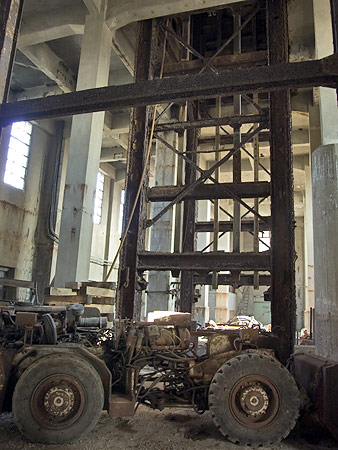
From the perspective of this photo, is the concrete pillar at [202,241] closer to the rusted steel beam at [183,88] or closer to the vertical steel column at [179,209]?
the vertical steel column at [179,209]

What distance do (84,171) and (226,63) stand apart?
390cm

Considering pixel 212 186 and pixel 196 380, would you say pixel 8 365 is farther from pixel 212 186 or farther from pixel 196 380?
pixel 212 186

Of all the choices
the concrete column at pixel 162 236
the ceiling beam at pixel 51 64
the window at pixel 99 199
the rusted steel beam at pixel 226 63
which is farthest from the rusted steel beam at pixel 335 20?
the window at pixel 99 199

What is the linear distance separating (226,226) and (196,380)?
18.5ft

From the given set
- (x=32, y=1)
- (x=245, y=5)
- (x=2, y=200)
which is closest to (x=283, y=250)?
(x=245, y=5)

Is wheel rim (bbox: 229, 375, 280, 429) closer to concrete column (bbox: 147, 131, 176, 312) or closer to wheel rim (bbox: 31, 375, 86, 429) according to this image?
wheel rim (bbox: 31, 375, 86, 429)

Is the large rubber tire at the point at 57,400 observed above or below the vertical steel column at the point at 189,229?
below

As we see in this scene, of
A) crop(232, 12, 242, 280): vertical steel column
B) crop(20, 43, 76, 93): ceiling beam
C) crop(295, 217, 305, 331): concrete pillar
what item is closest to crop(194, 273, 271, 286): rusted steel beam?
crop(232, 12, 242, 280): vertical steel column

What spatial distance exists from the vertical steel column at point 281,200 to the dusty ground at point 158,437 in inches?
59.4

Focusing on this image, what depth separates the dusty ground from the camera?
4.05 meters

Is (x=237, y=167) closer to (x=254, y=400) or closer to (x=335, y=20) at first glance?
(x=335, y=20)

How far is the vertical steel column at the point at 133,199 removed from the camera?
22.2 ft

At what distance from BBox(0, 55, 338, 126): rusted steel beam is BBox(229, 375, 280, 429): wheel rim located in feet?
10.0

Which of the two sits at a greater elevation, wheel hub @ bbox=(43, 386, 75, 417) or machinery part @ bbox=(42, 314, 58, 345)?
machinery part @ bbox=(42, 314, 58, 345)
